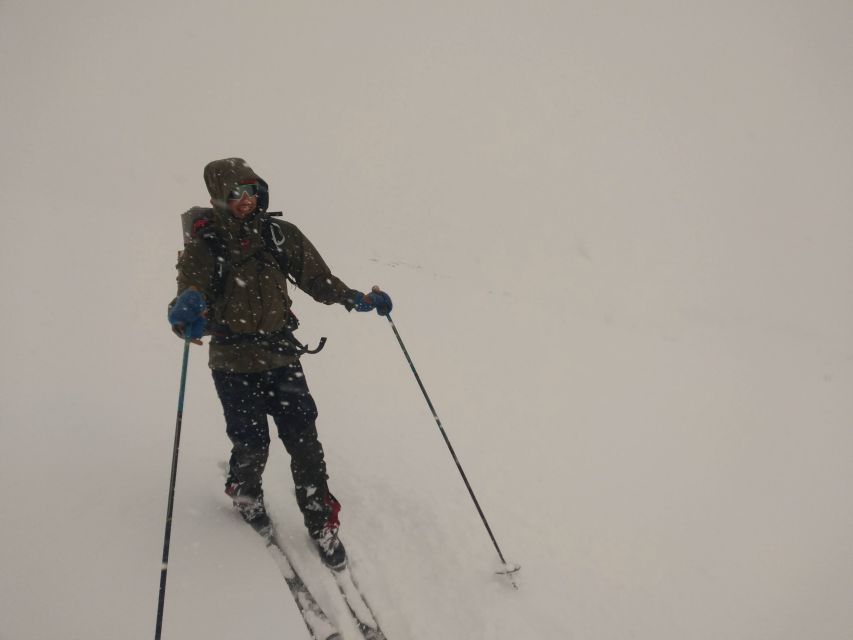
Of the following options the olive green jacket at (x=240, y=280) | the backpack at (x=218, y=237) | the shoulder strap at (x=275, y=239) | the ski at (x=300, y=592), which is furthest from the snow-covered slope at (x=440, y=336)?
the shoulder strap at (x=275, y=239)

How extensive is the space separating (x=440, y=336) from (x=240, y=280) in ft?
21.1

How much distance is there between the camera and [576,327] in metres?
11.5

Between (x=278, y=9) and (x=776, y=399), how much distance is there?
2909cm

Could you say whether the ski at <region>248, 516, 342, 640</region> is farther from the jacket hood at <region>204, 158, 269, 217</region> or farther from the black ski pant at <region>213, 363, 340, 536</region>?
the jacket hood at <region>204, 158, 269, 217</region>

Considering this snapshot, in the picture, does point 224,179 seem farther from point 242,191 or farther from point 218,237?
point 218,237

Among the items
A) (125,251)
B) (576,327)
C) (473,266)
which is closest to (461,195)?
(473,266)

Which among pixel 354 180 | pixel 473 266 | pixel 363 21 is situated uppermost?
pixel 363 21

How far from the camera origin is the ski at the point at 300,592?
289 centimetres

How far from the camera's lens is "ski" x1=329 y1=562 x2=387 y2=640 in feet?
10.2

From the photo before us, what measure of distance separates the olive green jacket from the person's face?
3 centimetres

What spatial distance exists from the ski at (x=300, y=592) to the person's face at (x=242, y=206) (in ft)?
6.75

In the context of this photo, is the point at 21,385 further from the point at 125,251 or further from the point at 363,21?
the point at 363,21

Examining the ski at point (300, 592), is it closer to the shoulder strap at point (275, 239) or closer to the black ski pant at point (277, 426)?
the black ski pant at point (277, 426)

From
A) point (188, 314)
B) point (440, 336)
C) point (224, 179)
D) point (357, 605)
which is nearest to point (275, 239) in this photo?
point (224, 179)
